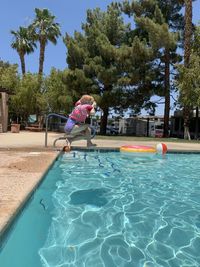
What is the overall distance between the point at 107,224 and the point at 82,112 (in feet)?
20.9

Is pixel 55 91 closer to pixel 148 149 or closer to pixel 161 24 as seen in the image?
pixel 161 24

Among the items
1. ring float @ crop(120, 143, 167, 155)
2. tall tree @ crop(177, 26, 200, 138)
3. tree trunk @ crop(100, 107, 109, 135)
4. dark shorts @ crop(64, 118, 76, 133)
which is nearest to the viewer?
dark shorts @ crop(64, 118, 76, 133)

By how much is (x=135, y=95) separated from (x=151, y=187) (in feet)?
79.5

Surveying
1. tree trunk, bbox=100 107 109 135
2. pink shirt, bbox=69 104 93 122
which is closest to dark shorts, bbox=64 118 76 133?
pink shirt, bbox=69 104 93 122

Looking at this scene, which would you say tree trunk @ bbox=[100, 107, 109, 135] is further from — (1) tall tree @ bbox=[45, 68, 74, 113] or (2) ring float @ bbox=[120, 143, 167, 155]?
(2) ring float @ bbox=[120, 143, 167, 155]

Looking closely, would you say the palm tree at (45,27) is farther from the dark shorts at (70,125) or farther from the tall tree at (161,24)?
the dark shorts at (70,125)

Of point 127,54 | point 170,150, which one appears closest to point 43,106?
point 127,54

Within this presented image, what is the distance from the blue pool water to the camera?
13.0 ft

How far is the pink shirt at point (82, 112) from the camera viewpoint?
11155mm

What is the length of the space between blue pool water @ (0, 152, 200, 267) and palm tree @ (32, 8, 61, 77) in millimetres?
37461

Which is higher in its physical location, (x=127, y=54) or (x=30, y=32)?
(x=30, y=32)

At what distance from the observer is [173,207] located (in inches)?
244

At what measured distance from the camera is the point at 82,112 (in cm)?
1117

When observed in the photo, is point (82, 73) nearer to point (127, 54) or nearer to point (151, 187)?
point (127, 54)
